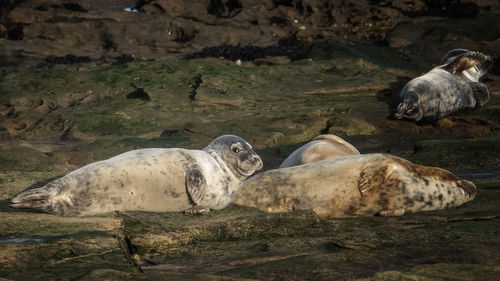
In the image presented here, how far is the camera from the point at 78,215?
5348 mm

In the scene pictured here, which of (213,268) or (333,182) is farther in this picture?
(333,182)

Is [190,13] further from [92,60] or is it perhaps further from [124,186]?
[124,186]

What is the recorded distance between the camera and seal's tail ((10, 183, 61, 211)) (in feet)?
17.0

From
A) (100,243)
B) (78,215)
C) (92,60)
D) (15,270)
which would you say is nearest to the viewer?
(15,270)

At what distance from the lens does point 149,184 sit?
5570mm

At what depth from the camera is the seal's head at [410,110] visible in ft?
38.8

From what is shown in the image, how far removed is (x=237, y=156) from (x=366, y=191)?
3.94 ft

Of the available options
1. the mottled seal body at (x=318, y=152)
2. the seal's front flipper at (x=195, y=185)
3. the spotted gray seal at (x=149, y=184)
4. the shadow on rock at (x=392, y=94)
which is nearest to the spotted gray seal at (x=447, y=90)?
the shadow on rock at (x=392, y=94)

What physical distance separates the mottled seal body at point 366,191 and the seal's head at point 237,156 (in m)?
0.25

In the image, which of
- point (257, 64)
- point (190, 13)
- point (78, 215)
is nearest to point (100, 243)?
point (78, 215)

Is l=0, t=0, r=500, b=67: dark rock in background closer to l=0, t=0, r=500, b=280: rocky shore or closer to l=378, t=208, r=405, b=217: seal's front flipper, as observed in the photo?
l=0, t=0, r=500, b=280: rocky shore

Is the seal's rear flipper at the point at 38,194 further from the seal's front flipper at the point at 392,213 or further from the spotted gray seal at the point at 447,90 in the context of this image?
the spotted gray seal at the point at 447,90

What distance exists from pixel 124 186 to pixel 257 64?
1024 cm

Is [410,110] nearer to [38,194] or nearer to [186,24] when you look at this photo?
[38,194]
